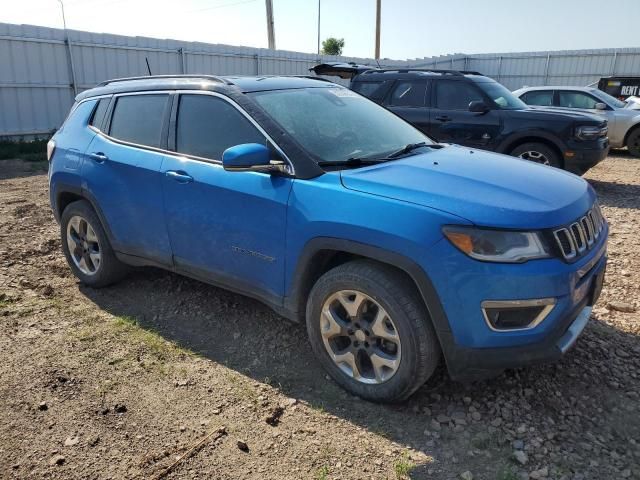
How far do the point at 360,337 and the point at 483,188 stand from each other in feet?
3.41

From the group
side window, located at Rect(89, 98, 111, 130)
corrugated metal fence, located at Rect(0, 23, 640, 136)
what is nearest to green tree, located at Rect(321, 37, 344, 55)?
corrugated metal fence, located at Rect(0, 23, 640, 136)

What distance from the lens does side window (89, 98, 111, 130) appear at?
4.44 meters

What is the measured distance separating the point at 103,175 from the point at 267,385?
7.10 feet

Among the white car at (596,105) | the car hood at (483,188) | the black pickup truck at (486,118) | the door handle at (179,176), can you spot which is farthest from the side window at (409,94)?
the door handle at (179,176)

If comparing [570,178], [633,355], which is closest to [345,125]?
[570,178]

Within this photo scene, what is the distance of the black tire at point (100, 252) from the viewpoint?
441 centimetres

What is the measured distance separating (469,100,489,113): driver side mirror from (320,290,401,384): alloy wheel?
6.30 m

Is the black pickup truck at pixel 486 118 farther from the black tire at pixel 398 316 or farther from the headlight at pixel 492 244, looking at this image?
the headlight at pixel 492 244

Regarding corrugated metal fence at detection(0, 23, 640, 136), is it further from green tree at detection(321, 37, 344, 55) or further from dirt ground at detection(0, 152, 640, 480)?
green tree at detection(321, 37, 344, 55)

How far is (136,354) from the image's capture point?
3602mm

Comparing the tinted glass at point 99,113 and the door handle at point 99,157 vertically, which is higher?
the tinted glass at point 99,113

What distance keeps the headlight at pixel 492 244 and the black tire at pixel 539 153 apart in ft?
20.5

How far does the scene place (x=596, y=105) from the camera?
11633mm

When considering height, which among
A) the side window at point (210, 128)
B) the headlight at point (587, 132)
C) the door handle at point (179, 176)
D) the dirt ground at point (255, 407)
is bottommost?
the dirt ground at point (255, 407)
